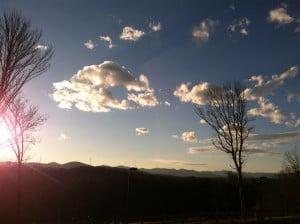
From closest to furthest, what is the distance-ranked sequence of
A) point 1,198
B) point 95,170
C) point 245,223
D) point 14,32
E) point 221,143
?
point 14,32
point 245,223
point 221,143
point 1,198
point 95,170

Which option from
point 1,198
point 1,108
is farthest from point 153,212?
point 1,108

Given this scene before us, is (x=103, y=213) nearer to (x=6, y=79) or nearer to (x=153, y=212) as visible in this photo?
(x=153, y=212)

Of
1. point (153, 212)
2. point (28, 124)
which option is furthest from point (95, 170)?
point (28, 124)

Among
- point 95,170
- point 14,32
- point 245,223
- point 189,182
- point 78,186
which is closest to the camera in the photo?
point 14,32

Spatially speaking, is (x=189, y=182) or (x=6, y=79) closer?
(x=6, y=79)

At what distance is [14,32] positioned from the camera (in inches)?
738

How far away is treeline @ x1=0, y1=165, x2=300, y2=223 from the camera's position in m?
77.3

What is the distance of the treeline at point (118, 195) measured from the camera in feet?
254

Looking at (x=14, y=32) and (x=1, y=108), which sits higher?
(x=14, y=32)


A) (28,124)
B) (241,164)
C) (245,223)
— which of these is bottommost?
(245,223)

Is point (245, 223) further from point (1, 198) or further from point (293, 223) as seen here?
point (1, 198)

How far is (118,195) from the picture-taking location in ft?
306

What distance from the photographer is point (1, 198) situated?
73000 mm

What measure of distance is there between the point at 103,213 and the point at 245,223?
189ft
